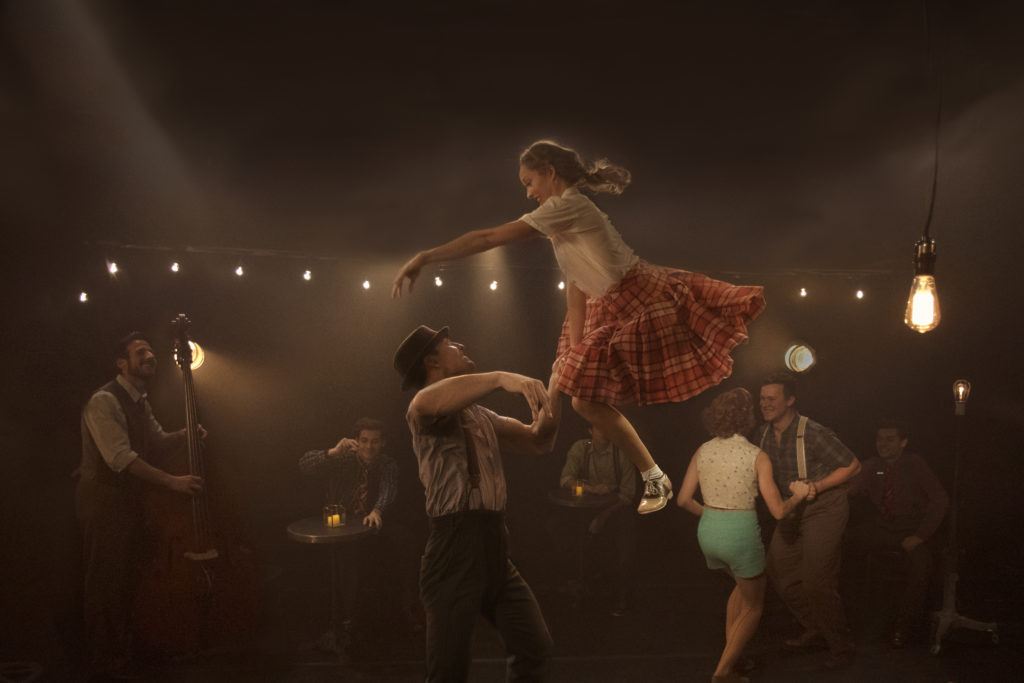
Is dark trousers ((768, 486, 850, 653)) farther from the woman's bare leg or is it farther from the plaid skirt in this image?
the plaid skirt

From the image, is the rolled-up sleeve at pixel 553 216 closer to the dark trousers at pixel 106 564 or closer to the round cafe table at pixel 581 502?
the dark trousers at pixel 106 564

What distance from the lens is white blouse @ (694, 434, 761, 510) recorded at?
4.52 m

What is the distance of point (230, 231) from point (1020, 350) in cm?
816

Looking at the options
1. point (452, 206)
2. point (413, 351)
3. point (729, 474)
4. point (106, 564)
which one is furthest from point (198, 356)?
point (729, 474)

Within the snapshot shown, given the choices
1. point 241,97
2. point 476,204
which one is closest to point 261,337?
point 476,204

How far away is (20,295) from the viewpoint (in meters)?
5.46

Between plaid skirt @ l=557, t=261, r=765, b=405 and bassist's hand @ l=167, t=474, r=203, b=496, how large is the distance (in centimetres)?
310

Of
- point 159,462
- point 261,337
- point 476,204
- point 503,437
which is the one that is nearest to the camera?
point 503,437

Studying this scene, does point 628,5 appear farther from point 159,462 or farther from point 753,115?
point 159,462

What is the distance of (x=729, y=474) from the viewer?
4.56 meters

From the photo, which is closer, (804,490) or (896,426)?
(804,490)

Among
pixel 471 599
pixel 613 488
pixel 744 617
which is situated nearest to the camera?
pixel 471 599

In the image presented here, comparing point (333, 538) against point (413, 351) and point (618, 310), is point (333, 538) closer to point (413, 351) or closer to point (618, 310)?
point (413, 351)

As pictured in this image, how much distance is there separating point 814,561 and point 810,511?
35 cm
